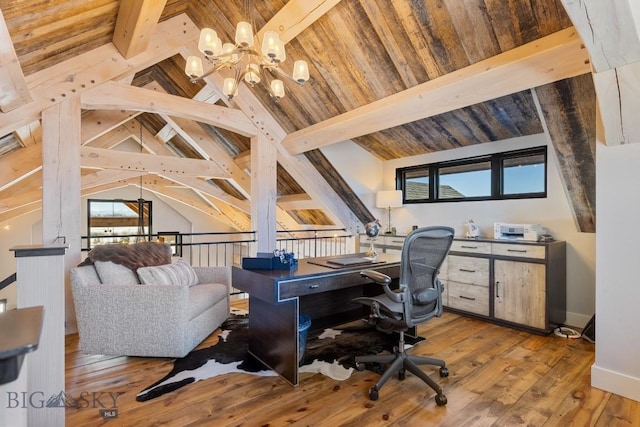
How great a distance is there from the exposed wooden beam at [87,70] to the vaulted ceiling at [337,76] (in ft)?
0.03

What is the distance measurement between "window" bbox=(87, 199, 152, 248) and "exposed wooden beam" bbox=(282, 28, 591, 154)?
6505mm

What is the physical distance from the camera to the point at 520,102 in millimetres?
3156

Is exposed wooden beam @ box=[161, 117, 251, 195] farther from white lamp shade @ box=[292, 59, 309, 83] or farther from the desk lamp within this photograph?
white lamp shade @ box=[292, 59, 309, 83]

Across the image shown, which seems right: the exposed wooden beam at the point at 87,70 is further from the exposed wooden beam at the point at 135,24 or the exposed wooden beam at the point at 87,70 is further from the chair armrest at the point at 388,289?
the chair armrest at the point at 388,289

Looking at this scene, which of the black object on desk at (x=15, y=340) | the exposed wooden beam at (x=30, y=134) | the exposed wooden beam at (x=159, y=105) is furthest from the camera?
the exposed wooden beam at (x=30, y=134)

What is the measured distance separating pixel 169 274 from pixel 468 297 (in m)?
3.19

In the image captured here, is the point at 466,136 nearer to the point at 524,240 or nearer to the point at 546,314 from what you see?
the point at 524,240

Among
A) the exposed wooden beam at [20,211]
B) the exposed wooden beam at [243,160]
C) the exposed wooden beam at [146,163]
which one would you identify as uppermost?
the exposed wooden beam at [243,160]

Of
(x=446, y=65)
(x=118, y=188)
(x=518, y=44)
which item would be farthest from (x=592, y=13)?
(x=118, y=188)

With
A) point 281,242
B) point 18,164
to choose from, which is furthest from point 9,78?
point 281,242

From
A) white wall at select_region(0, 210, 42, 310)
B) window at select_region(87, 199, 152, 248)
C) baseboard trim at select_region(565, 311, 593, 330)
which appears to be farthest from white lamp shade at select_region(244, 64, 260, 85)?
white wall at select_region(0, 210, 42, 310)

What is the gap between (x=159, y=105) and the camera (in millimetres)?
3729

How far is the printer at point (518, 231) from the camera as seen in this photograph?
341 centimetres

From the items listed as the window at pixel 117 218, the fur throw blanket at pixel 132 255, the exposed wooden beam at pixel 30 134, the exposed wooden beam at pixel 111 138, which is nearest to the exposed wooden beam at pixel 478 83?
the fur throw blanket at pixel 132 255
